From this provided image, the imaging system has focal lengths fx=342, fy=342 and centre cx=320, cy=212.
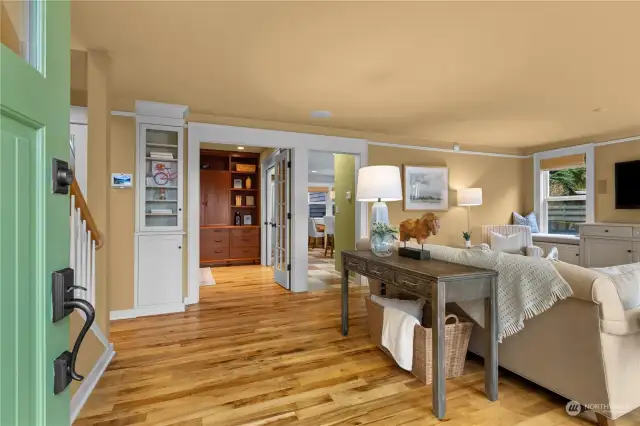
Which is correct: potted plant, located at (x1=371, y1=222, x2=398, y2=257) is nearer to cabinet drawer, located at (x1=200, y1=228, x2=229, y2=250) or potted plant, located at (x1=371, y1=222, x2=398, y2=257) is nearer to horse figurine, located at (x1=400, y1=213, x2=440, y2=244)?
horse figurine, located at (x1=400, y1=213, x2=440, y2=244)

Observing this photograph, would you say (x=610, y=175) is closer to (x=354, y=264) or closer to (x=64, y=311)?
(x=354, y=264)

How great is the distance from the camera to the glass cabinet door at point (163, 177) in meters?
3.85

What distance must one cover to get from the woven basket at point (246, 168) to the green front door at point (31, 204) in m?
6.70

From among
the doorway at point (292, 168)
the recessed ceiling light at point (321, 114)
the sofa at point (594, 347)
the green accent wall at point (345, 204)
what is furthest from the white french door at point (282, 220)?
the sofa at point (594, 347)

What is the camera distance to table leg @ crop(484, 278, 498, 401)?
1.99 m

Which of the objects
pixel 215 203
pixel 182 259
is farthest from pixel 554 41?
pixel 215 203

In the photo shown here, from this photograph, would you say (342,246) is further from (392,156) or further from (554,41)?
(554,41)

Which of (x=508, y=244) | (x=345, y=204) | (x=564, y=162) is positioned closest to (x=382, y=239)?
(x=345, y=204)

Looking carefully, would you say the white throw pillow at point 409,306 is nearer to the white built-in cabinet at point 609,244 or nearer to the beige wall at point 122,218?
the beige wall at point 122,218

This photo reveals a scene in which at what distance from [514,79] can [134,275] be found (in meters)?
4.24

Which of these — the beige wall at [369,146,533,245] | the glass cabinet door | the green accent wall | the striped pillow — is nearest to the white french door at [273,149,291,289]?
the green accent wall

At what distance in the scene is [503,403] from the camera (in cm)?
199

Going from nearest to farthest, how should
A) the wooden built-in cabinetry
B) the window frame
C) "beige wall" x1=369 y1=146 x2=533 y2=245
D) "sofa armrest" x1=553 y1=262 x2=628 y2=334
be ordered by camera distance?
"sofa armrest" x1=553 y1=262 x2=628 y2=334 → "beige wall" x1=369 y1=146 x2=533 y2=245 → the window frame → the wooden built-in cabinetry

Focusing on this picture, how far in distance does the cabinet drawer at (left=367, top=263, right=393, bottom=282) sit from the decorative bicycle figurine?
2562 mm
